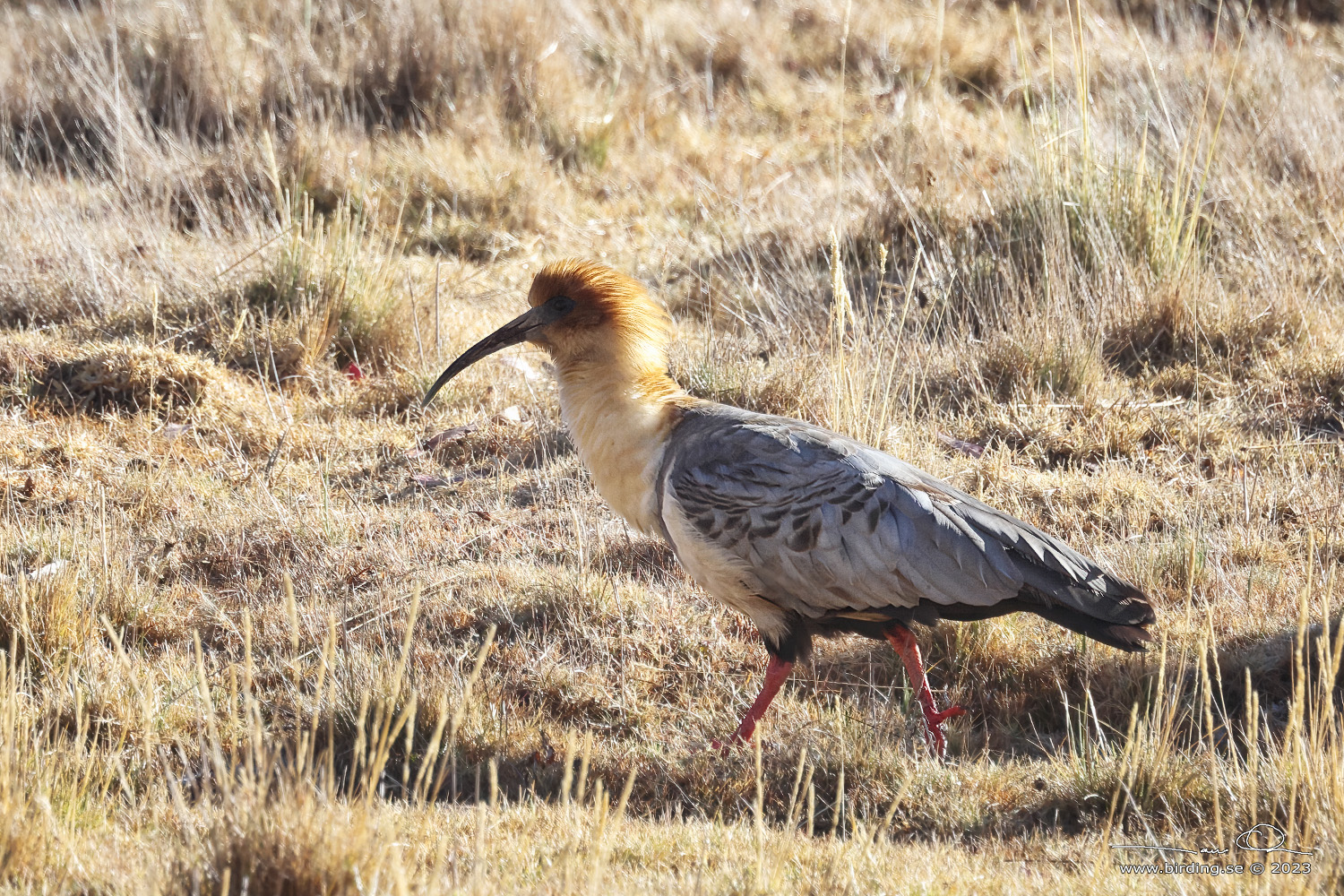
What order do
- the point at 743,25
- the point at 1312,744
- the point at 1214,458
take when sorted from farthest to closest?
the point at 743,25, the point at 1214,458, the point at 1312,744

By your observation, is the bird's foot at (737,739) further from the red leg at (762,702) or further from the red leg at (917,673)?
the red leg at (917,673)

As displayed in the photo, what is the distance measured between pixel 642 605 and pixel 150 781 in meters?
1.90

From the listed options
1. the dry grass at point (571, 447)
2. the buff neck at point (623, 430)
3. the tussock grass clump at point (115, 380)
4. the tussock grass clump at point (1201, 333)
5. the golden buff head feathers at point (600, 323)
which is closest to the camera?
the dry grass at point (571, 447)

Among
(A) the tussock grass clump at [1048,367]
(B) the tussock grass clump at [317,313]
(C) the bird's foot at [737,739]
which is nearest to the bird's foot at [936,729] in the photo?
(C) the bird's foot at [737,739]

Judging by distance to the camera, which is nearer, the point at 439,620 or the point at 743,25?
the point at 439,620

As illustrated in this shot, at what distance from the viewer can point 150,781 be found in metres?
3.68

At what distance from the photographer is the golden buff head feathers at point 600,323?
446 centimetres

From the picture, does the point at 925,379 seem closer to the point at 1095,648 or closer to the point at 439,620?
the point at 1095,648

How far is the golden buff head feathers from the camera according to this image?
4461 millimetres

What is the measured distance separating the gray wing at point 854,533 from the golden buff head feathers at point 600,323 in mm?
505

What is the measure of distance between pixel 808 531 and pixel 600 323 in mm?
1123

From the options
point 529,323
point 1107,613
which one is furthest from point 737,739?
point 529,323

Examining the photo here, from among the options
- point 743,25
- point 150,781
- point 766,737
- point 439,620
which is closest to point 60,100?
point 743,25

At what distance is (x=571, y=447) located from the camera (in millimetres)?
6129
